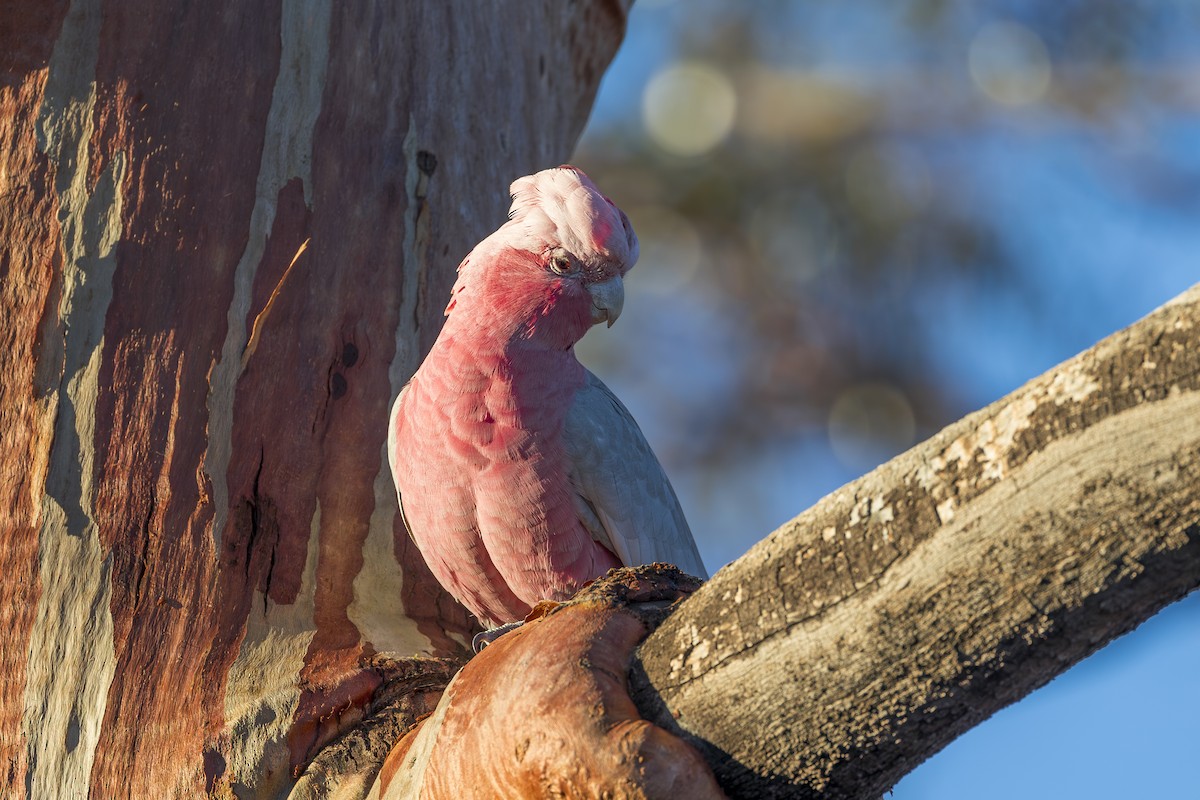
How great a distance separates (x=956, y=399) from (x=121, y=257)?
787cm

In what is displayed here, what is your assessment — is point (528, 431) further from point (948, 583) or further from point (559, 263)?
point (948, 583)

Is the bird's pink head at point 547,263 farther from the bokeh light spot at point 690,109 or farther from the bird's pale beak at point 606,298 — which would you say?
the bokeh light spot at point 690,109

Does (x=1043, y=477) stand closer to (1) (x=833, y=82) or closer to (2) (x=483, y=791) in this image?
(2) (x=483, y=791)

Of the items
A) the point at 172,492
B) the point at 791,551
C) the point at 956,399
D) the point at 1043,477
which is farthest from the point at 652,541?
the point at 956,399

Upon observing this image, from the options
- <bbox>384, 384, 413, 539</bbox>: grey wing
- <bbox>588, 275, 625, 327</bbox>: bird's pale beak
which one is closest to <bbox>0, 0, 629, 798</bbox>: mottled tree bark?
<bbox>384, 384, 413, 539</bbox>: grey wing

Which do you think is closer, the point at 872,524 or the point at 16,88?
the point at 872,524

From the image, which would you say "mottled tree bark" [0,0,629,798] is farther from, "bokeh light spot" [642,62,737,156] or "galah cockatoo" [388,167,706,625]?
"bokeh light spot" [642,62,737,156]

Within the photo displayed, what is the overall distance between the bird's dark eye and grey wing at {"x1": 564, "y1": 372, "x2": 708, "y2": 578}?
1.16ft

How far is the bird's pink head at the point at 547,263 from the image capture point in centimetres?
358

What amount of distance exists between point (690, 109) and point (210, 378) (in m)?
7.64

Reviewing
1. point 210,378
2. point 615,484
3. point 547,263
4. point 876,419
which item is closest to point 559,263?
point 547,263

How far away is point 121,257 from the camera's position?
3.18m

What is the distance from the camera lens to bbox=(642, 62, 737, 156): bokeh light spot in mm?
10102

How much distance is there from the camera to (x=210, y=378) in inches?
126
